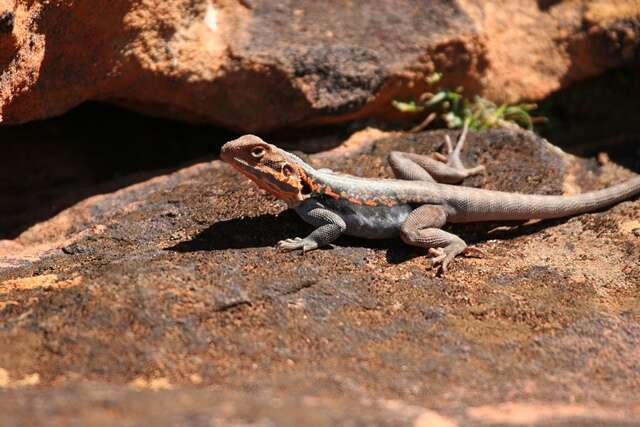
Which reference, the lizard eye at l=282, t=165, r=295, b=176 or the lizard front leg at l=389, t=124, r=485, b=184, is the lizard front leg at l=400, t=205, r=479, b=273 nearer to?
the lizard front leg at l=389, t=124, r=485, b=184

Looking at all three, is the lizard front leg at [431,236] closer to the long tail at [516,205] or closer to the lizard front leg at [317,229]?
the long tail at [516,205]

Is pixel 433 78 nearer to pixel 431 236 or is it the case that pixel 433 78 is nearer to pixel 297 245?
pixel 431 236

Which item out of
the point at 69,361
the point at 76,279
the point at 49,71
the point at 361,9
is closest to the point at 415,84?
the point at 361,9

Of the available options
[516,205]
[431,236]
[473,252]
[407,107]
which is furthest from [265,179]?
[407,107]

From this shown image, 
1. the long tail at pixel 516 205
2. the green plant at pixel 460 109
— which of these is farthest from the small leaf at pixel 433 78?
Answer: the long tail at pixel 516 205

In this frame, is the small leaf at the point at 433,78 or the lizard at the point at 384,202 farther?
the small leaf at the point at 433,78

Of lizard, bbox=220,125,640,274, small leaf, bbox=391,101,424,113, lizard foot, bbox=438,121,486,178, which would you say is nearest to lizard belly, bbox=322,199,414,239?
lizard, bbox=220,125,640,274

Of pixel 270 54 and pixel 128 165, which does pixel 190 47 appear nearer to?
pixel 270 54
